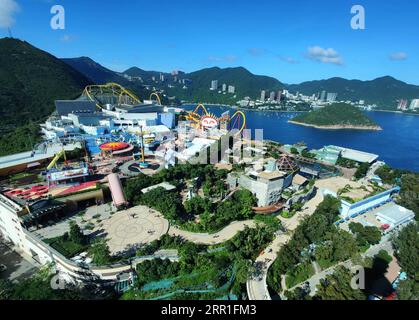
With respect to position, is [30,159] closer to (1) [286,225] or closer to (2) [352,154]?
(1) [286,225]

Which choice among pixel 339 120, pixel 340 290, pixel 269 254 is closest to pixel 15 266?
pixel 269 254

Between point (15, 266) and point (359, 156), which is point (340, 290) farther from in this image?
point (359, 156)

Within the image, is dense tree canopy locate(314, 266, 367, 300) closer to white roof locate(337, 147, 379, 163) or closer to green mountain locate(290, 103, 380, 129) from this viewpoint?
white roof locate(337, 147, 379, 163)
